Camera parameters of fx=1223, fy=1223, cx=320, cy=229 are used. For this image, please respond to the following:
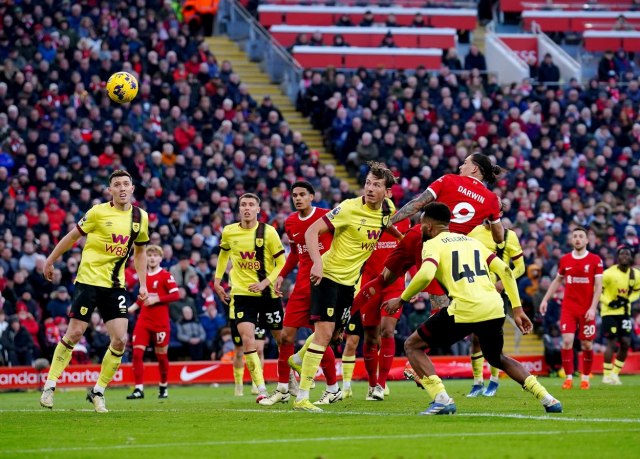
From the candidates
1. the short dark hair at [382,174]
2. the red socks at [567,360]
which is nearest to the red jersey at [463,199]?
the short dark hair at [382,174]

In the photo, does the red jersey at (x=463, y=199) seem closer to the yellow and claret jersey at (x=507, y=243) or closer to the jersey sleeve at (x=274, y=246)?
the yellow and claret jersey at (x=507, y=243)

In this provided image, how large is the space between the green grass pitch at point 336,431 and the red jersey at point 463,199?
2.37 meters

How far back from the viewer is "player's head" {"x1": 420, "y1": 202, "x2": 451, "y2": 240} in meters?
13.2

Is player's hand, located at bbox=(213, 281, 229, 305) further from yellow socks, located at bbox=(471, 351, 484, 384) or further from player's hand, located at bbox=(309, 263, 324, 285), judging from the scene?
player's hand, located at bbox=(309, 263, 324, 285)

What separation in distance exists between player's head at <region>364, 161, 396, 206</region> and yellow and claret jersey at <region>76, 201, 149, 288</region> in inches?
122

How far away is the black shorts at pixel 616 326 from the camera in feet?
77.6

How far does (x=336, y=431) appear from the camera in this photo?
12039 mm

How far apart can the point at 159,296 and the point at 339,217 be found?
7254 mm

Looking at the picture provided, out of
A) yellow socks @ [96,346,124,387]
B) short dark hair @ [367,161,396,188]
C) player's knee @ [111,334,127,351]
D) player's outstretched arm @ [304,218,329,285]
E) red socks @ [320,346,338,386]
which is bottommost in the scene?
red socks @ [320,346,338,386]

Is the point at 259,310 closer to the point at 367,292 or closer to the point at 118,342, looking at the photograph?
the point at 367,292

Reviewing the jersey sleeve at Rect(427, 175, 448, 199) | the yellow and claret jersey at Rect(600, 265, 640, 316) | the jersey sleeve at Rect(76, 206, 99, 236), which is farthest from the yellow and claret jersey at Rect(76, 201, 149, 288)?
the yellow and claret jersey at Rect(600, 265, 640, 316)

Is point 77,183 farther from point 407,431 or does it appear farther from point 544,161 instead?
point 407,431

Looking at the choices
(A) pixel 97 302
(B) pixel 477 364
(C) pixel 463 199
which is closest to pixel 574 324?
(B) pixel 477 364

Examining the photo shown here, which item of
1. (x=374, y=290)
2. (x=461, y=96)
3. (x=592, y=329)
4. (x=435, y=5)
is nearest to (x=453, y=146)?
(x=461, y=96)
